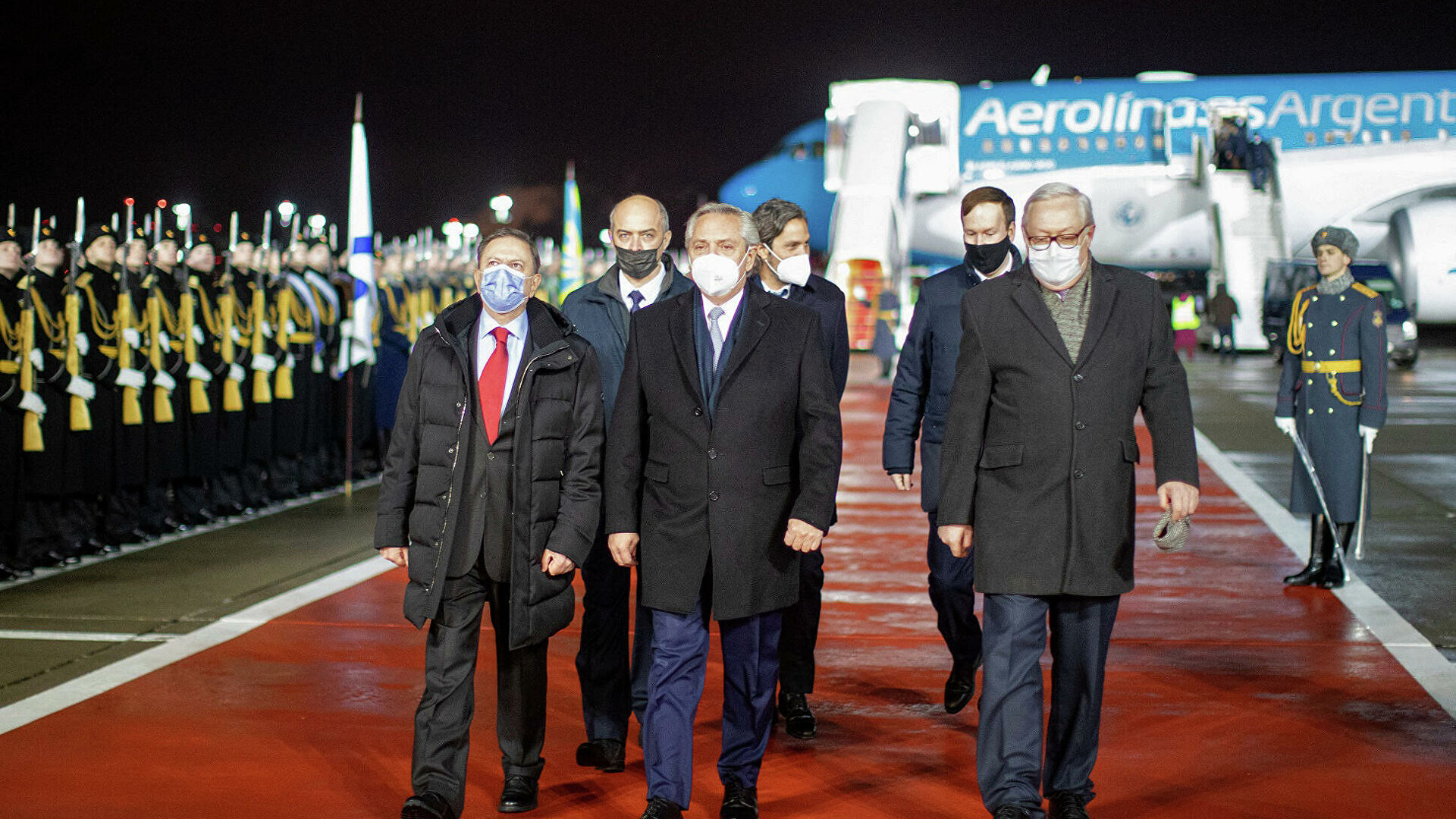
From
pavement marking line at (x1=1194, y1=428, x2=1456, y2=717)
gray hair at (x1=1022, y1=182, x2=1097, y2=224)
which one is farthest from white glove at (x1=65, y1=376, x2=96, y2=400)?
pavement marking line at (x1=1194, y1=428, x2=1456, y2=717)

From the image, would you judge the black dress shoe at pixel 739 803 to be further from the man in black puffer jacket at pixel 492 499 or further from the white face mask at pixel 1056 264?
the white face mask at pixel 1056 264

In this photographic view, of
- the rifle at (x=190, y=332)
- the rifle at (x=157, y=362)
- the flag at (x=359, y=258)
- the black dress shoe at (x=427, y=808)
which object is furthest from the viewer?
the flag at (x=359, y=258)

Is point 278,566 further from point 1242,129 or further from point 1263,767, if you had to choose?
point 1242,129

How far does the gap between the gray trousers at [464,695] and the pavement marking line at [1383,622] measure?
11.3ft

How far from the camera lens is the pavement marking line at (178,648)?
5.57 metres

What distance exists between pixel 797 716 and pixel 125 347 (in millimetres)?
6203

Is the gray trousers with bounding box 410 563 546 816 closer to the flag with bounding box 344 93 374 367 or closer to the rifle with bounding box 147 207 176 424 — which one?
the rifle with bounding box 147 207 176 424

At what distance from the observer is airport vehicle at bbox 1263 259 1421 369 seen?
2733 cm

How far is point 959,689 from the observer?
18.4ft

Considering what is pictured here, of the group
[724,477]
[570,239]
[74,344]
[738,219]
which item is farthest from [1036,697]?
[570,239]

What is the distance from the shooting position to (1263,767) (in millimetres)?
4820

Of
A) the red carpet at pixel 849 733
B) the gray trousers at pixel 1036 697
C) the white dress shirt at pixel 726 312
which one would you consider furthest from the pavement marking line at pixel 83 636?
the gray trousers at pixel 1036 697

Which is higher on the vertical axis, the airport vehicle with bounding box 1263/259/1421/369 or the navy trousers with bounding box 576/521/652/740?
the airport vehicle with bounding box 1263/259/1421/369

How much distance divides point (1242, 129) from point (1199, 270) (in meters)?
4.18
